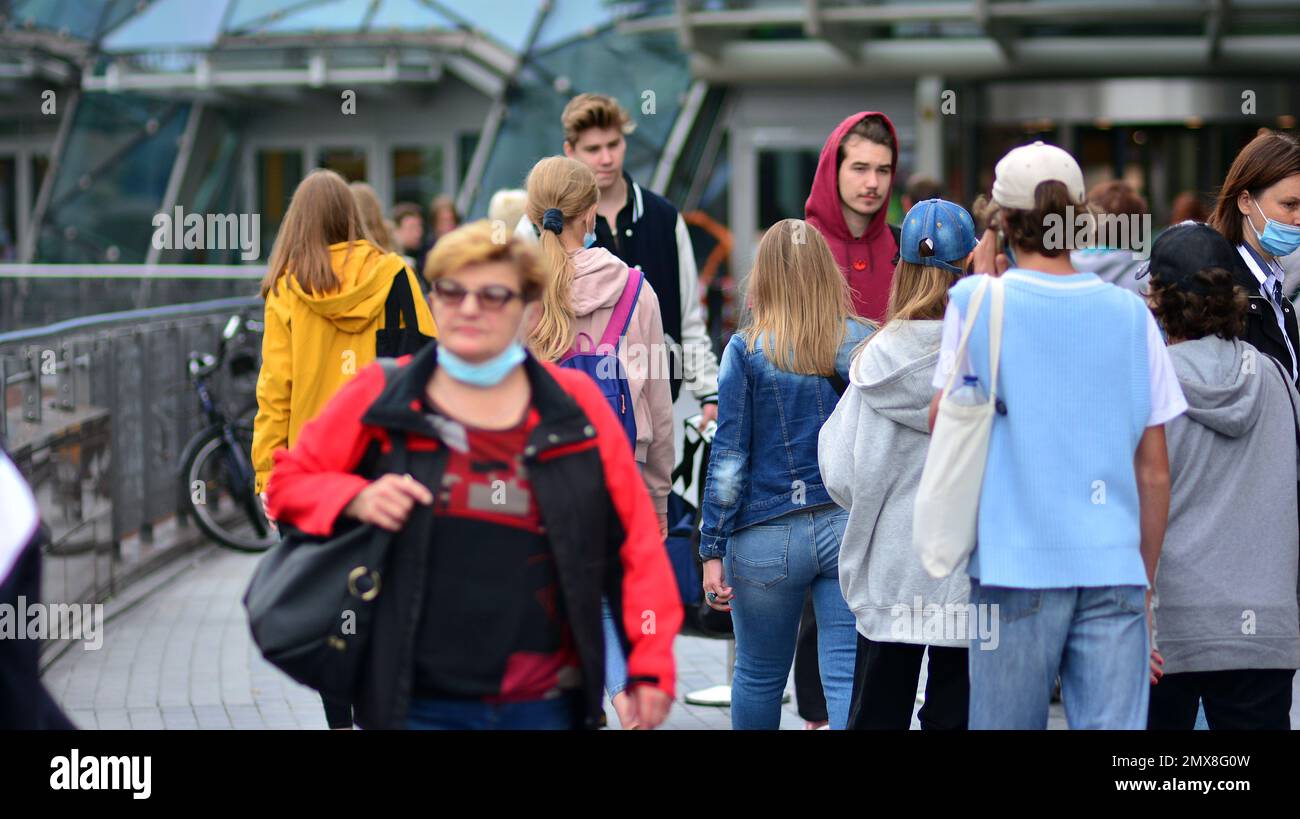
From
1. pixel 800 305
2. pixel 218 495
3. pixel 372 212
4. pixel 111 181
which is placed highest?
pixel 111 181

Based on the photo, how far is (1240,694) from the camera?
4258 millimetres

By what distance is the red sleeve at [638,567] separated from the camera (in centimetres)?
335

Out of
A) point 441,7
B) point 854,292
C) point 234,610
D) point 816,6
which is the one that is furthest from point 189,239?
point 441,7

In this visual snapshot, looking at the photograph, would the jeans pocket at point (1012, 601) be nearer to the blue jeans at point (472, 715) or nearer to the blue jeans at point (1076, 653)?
the blue jeans at point (1076, 653)

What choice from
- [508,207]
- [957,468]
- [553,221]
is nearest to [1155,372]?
[957,468]

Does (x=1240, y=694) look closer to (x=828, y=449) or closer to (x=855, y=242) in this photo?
(x=828, y=449)

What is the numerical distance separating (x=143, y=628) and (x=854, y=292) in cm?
433

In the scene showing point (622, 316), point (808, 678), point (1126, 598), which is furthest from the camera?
point (808, 678)

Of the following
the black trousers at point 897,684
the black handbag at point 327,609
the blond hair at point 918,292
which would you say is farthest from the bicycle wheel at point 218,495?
the black handbag at point 327,609

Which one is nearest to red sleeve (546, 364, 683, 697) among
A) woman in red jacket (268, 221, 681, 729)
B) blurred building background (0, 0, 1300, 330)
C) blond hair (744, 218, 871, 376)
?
woman in red jacket (268, 221, 681, 729)

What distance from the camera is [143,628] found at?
27.3 feet

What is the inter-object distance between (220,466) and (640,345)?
5.56 m

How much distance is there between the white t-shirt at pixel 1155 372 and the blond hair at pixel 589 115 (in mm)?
2778
